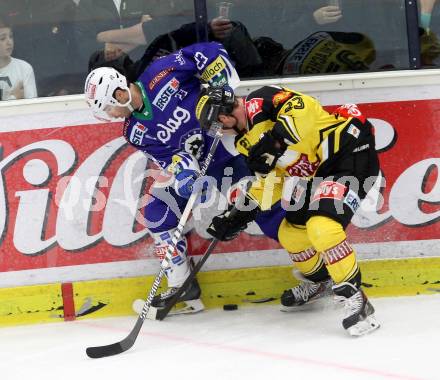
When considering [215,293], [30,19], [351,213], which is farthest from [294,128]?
[30,19]

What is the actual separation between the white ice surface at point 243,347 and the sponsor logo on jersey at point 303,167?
0.69 meters

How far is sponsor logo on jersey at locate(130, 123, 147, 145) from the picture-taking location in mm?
4312

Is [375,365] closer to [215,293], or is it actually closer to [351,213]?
[351,213]

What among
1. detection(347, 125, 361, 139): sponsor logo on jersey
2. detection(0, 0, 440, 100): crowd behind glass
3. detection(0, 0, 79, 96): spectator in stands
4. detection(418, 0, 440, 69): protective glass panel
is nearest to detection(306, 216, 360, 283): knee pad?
detection(347, 125, 361, 139): sponsor logo on jersey

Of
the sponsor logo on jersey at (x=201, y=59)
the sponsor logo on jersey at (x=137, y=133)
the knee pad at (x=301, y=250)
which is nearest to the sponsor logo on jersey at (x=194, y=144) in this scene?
the sponsor logo on jersey at (x=137, y=133)

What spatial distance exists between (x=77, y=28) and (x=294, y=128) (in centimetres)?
139

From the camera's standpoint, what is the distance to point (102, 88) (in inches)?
162

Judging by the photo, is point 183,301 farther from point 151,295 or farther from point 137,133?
point 137,133

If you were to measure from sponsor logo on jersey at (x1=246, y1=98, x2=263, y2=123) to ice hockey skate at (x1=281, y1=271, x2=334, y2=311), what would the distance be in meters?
0.86

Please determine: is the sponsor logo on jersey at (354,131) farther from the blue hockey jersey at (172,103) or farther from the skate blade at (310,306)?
the skate blade at (310,306)

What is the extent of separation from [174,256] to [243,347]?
752 millimetres

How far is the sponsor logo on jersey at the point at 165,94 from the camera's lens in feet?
14.1

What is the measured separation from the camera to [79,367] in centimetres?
375

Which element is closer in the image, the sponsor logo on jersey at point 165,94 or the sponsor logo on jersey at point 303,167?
the sponsor logo on jersey at point 303,167
